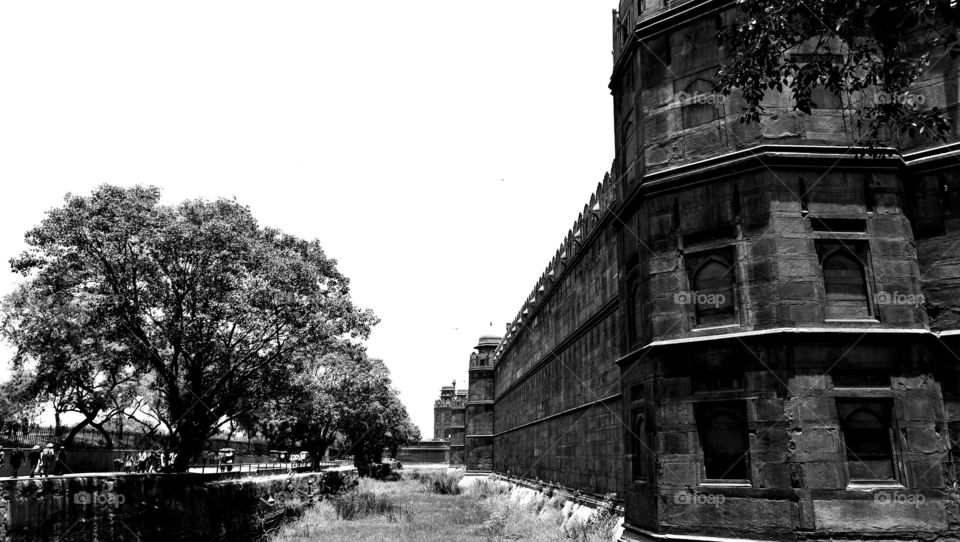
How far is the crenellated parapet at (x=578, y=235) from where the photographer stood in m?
20.1

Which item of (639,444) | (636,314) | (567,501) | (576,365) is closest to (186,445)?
(567,501)

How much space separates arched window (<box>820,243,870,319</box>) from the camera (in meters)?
11.2

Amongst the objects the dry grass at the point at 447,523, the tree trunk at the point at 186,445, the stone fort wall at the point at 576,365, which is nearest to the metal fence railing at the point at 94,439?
the tree trunk at the point at 186,445

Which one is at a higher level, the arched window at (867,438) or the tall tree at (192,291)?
the tall tree at (192,291)

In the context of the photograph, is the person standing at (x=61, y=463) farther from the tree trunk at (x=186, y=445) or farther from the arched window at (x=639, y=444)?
the arched window at (x=639, y=444)

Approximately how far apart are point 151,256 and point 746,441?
16908mm

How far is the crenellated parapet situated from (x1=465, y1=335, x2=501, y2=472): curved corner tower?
18.9m

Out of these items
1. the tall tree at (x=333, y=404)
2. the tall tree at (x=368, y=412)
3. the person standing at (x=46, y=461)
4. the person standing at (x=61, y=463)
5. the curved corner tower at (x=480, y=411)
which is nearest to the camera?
the person standing at (x=46, y=461)

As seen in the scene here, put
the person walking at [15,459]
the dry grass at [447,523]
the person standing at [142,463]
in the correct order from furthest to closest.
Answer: the person standing at [142,463] < the person walking at [15,459] < the dry grass at [447,523]

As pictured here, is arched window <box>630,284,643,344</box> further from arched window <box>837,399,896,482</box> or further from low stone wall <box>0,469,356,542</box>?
low stone wall <box>0,469,356,542</box>

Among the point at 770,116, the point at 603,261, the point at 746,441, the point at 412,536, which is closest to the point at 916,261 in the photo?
the point at 770,116

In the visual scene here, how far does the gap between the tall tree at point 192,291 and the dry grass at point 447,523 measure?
692cm

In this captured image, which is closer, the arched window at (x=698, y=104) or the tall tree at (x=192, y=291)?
the arched window at (x=698, y=104)

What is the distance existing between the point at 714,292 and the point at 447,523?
21301 millimetres
